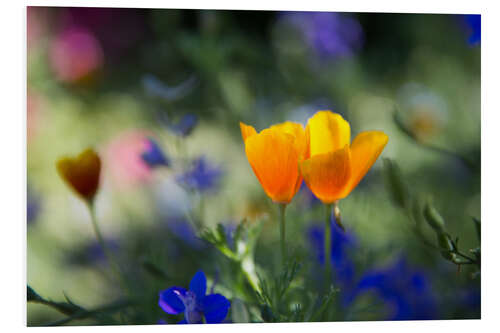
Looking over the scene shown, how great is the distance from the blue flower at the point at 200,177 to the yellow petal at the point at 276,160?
0.42 metres

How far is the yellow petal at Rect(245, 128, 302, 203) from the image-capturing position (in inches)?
34.4

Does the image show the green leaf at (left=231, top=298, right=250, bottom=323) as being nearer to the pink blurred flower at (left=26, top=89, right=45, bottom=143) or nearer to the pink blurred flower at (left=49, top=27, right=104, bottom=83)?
the pink blurred flower at (left=26, top=89, right=45, bottom=143)

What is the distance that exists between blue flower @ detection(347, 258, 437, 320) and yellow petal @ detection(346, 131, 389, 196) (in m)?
0.40

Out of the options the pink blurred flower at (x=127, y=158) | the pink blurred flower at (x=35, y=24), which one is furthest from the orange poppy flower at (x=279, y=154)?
the pink blurred flower at (x=35, y=24)

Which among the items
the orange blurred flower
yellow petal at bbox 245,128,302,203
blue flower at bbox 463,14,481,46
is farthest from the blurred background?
yellow petal at bbox 245,128,302,203

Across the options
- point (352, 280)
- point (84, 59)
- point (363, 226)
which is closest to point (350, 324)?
point (352, 280)

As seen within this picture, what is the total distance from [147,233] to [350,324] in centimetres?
51

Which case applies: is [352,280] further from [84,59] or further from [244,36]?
[84,59]

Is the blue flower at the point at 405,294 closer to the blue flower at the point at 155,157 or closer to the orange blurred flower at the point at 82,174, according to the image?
the blue flower at the point at 155,157

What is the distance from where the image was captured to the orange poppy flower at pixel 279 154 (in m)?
0.87

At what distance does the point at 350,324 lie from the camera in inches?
45.9

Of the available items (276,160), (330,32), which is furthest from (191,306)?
(330,32)

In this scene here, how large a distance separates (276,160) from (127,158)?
1.84 ft
